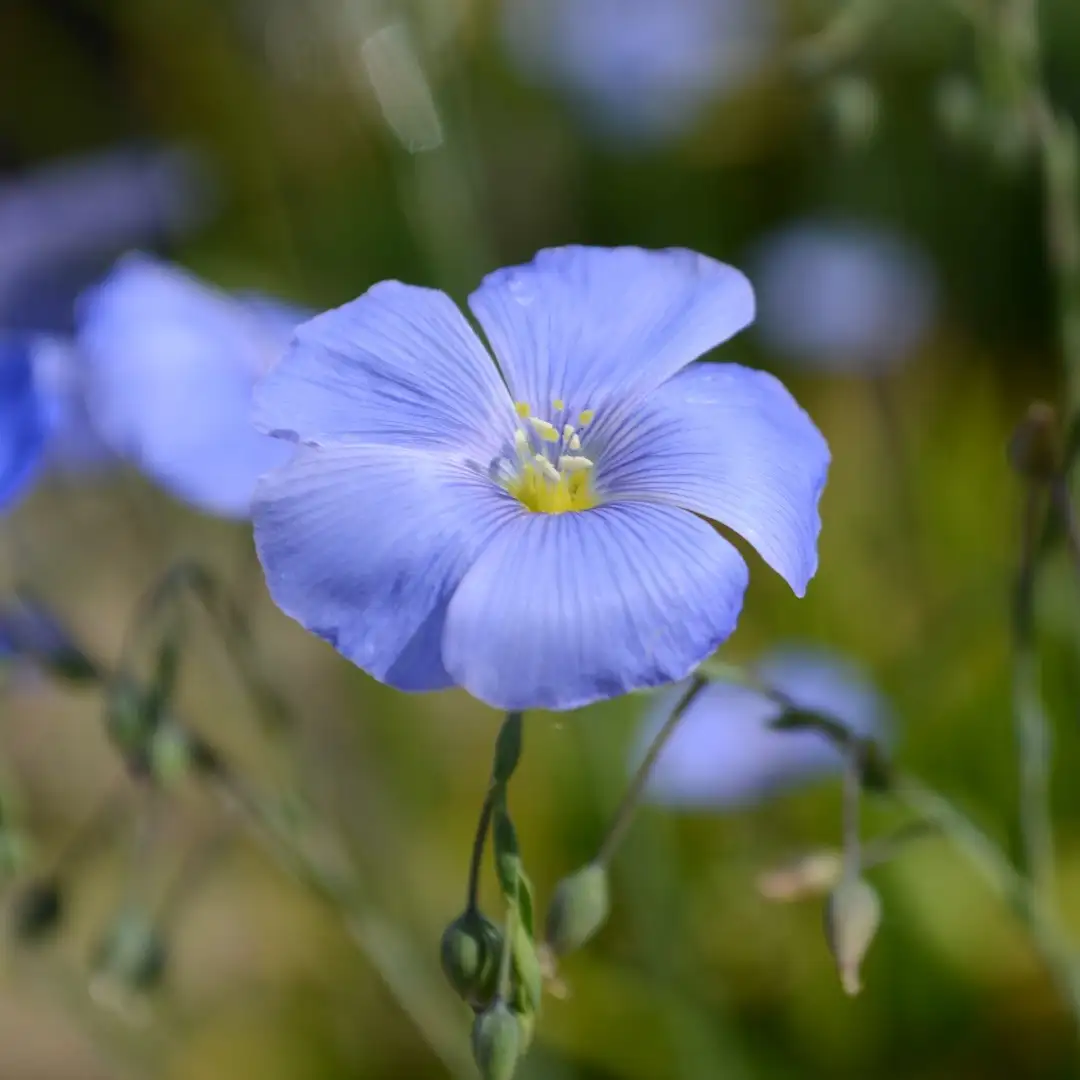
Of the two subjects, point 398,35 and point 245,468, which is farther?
point 398,35

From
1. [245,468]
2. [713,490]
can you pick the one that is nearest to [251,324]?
[245,468]

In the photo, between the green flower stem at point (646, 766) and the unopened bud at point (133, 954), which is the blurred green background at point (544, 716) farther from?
the green flower stem at point (646, 766)

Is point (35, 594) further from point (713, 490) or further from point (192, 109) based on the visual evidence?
point (192, 109)

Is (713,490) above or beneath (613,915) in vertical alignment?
above

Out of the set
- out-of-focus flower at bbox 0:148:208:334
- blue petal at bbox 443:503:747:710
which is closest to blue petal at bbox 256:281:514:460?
blue petal at bbox 443:503:747:710

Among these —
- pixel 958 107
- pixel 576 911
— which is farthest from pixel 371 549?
pixel 958 107

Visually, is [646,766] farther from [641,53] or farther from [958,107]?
[641,53]
